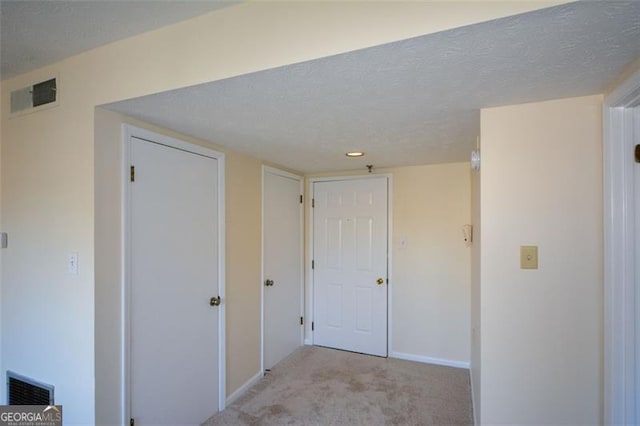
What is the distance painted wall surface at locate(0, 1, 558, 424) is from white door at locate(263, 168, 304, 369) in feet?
5.24

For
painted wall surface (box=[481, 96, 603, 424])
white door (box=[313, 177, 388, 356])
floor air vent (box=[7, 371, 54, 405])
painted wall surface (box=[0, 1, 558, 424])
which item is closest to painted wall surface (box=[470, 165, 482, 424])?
painted wall surface (box=[481, 96, 603, 424])

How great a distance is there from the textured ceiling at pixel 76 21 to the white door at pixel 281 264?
70.0 inches

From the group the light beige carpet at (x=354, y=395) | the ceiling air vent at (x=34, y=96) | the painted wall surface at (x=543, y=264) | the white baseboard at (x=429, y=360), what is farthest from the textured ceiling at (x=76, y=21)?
the white baseboard at (x=429, y=360)

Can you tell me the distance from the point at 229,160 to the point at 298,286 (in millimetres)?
1776

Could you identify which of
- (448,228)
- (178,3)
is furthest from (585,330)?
(178,3)

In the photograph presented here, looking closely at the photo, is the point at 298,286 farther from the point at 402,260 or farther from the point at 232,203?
the point at 232,203

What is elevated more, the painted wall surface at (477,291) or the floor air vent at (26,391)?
the painted wall surface at (477,291)

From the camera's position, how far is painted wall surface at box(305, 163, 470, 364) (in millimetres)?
3176

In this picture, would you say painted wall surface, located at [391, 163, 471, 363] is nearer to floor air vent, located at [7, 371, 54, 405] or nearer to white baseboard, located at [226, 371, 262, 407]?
white baseboard, located at [226, 371, 262, 407]

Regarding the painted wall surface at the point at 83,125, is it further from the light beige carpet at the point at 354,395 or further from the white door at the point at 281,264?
the white door at the point at 281,264

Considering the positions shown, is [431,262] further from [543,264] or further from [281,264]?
[543,264]

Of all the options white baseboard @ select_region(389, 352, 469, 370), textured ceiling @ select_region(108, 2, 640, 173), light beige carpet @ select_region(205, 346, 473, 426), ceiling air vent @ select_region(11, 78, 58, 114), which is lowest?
light beige carpet @ select_region(205, 346, 473, 426)

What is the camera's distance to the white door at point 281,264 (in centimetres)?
313

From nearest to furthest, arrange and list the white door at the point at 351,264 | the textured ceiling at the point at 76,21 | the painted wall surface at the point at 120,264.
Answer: the textured ceiling at the point at 76,21, the painted wall surface at the point at 120,264, the white door at the point at 351,264
